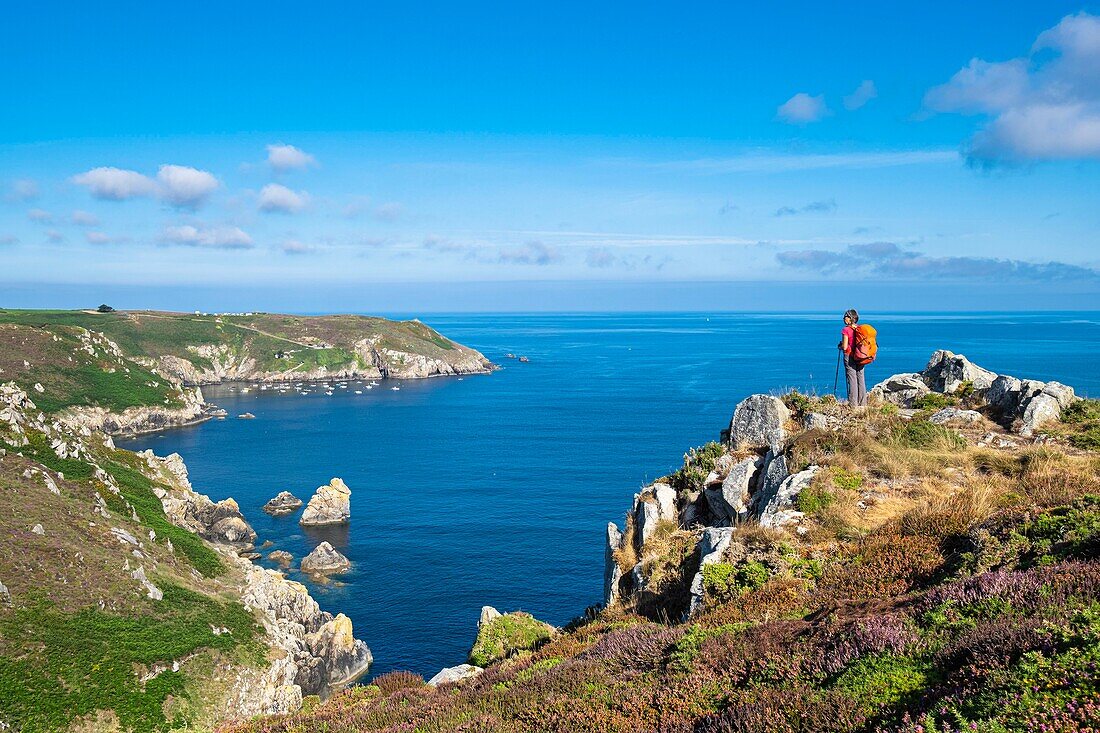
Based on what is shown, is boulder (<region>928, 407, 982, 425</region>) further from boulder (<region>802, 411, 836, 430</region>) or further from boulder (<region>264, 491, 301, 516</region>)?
boulder (<region>264, 491, 301, 516</region>)

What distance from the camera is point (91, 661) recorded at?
3584 cm

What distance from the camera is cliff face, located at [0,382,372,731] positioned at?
34562mm

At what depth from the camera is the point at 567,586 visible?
5847 centimetres

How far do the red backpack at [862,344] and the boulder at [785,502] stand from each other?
622 cm

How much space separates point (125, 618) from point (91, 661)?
4.41 meters

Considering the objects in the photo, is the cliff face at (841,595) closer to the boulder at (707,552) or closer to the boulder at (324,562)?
the boulder at (707,552)

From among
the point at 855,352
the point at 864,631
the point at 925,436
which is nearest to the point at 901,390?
the point at 855,352

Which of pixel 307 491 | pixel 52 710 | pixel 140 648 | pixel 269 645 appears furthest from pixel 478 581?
pixel 307 491

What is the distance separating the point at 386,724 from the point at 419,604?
50.0m

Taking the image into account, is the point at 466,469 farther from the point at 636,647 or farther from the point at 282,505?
the point at 636,647

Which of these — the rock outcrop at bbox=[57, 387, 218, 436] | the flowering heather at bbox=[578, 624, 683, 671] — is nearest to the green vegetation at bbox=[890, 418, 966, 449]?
the flowering heather at bbox=[578, 624, 683, 671]

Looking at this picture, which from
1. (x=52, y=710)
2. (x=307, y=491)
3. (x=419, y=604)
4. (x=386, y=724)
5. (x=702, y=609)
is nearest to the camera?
(x=386, y=724)

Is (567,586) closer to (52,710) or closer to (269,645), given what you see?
(269,645)

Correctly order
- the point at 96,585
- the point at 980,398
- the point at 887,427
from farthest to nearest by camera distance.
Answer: the point at 96,585
the point at 980,398
the point at 887,427
